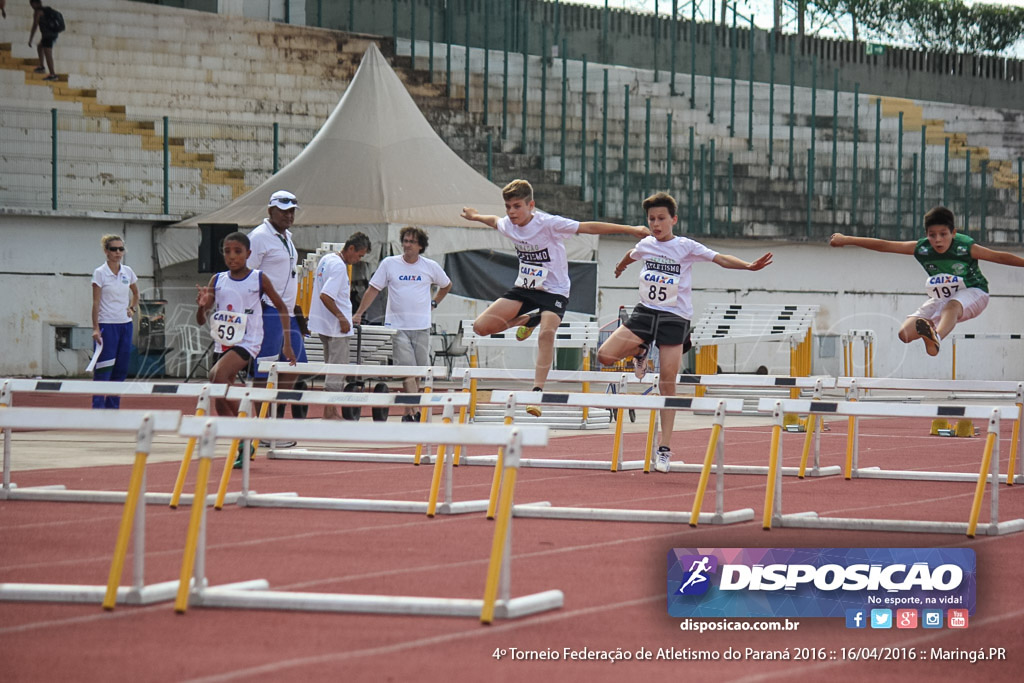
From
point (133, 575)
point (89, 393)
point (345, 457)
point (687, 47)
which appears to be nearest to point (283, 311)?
point (345, 457)

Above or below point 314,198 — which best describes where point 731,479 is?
below

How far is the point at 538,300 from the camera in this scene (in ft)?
32.9

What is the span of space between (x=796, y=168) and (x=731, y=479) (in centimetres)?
1901

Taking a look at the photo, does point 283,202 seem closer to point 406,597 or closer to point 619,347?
point 619,347

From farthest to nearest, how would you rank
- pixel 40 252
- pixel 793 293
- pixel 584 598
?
pixel 793 293
pixel 40 252
pixel 584 598

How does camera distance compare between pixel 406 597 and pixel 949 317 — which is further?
pixel 949 317

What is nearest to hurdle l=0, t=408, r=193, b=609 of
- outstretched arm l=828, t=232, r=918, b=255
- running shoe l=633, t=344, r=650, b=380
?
running shoe l=633, t=344, r=650, b=380

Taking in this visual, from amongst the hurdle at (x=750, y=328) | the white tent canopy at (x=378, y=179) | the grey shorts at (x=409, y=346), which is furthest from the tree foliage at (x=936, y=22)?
the grey shorts at (x=409, y=346)

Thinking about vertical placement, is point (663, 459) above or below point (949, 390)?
below

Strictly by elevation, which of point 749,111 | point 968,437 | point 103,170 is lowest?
point 968,437

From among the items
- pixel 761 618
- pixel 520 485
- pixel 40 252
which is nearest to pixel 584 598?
pixel 761 618

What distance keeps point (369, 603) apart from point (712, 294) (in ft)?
67.3

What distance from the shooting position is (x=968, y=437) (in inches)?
577

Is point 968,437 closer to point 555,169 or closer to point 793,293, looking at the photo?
point 793,293
